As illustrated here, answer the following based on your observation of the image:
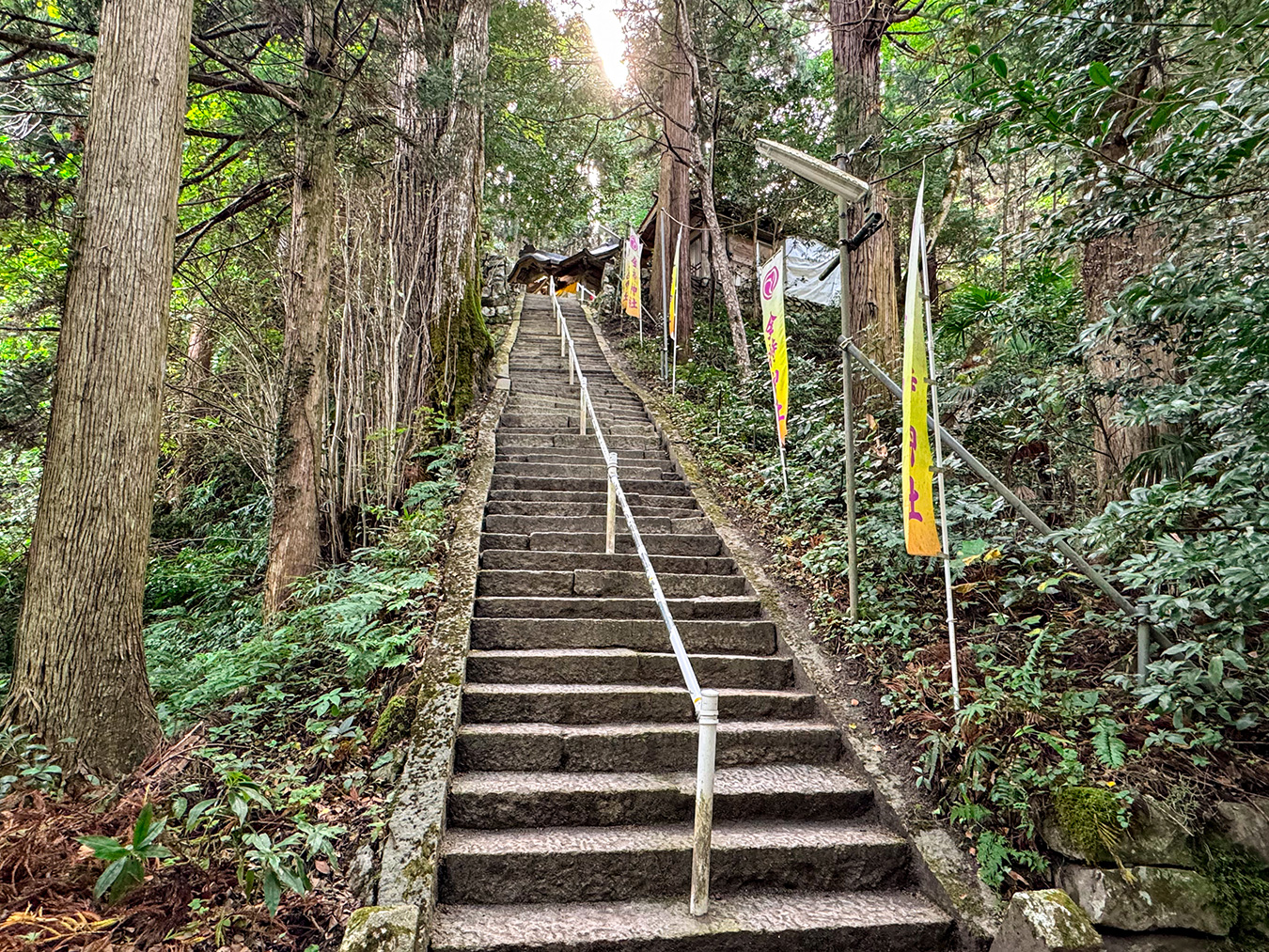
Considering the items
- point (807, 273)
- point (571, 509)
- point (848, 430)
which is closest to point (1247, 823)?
point (848, 430)

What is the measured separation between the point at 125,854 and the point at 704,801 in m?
1.89

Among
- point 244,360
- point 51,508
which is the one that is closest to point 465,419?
point 244,360

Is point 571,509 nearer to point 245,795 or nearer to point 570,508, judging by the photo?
point 570,508

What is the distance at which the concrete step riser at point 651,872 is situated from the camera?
2.69 metres

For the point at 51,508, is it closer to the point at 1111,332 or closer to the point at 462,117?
the point at 1111,332

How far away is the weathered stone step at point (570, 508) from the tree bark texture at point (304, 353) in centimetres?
147

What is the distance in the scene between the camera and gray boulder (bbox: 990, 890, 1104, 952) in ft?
6.93

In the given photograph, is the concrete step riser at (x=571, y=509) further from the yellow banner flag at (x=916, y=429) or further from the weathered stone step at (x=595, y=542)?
the yellow banner flag at (x=916, y=429)

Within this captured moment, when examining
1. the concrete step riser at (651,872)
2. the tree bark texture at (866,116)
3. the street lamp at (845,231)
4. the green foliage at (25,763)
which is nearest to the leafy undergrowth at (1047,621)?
the street lamp at (845,231)

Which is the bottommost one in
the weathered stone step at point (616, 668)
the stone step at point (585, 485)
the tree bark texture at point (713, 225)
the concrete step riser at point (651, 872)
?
the concrete step riser at point (651, 872)

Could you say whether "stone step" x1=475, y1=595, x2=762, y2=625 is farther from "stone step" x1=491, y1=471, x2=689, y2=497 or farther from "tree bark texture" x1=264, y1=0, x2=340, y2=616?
"stone step" x1=491, y1=471, x2=689, y2=497

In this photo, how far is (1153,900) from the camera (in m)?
2.40

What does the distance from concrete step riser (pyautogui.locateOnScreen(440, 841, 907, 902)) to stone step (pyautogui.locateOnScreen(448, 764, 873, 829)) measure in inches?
10.8

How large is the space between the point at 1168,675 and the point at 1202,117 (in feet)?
7.72
